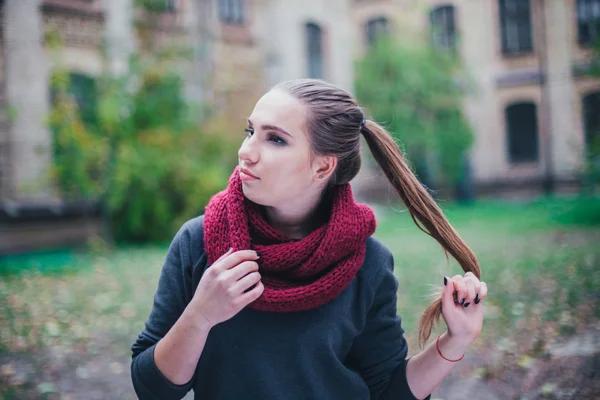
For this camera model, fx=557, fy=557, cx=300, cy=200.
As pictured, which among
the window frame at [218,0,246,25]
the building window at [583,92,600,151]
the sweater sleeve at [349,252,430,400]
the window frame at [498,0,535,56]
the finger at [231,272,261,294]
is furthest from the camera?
the window frame at [498,0,535,56]

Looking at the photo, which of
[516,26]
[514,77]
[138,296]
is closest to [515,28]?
[516,26]

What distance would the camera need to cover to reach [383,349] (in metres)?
1.69

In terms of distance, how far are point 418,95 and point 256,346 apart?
18297 millimetres

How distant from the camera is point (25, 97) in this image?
39.4 feet

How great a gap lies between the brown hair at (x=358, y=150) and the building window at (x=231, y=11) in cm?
1612

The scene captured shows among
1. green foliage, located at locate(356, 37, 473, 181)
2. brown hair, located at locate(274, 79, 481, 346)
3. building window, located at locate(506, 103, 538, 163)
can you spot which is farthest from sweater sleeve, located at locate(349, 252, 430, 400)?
building window, located at locate(506, 103, 538, 163)

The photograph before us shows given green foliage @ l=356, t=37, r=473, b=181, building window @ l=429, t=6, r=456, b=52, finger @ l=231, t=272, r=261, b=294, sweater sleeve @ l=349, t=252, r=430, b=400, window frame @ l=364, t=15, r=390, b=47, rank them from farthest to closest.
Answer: window frame @ l=364, t=15, r=390, b=47
building window @ l=429, t=6, r=456, b=52
green foliage @ l=356, t=37, r=473, b=181
sweater sleeve @ l=349, t=252, r=430, b=400
finger @ l=231, t=272, r=261, b=294

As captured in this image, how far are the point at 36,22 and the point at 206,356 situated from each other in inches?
501

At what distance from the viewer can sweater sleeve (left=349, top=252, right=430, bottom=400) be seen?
1672mm

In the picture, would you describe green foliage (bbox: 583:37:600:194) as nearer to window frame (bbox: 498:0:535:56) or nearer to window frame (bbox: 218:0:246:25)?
window frame (bbox: 218:0:246:25)

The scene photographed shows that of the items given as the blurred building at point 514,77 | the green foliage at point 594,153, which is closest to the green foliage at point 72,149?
the green foliage at point 594,153

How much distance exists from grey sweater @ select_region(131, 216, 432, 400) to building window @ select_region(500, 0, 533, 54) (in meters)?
21.2

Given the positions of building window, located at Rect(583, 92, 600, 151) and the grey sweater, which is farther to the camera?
building window, located at Rect(583, 92, 600, 151)

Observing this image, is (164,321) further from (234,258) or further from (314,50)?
(314,50)
